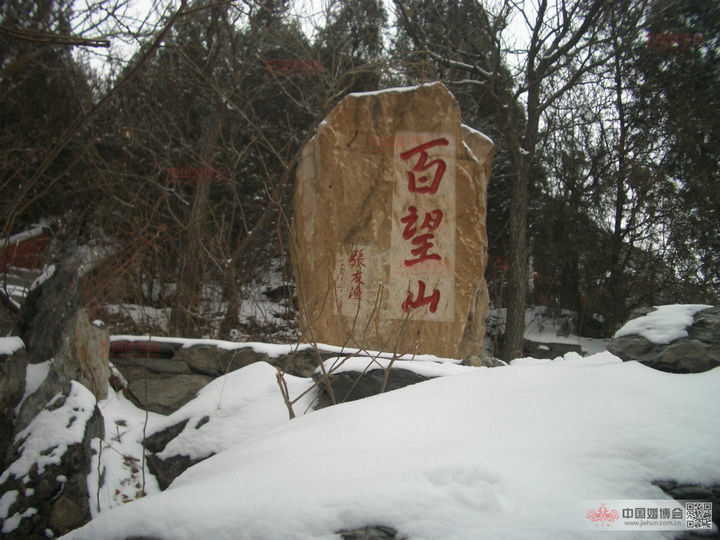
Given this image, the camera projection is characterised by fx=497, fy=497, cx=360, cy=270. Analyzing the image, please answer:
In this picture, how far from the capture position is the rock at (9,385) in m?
2.10

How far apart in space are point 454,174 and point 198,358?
8.77ft

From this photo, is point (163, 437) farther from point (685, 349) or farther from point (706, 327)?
point (706, 327)

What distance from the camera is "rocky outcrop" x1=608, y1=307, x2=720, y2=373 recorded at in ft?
5.32

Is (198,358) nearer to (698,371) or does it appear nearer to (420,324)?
(420,324)

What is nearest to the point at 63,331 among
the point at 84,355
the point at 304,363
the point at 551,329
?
the point at 84,355

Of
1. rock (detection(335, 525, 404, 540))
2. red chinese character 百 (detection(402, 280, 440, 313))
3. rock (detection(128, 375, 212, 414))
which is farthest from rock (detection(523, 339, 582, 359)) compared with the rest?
rock (detection(335, 525, 404, 540))

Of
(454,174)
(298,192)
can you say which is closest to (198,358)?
(298,192)

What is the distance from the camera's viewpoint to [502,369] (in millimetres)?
1697

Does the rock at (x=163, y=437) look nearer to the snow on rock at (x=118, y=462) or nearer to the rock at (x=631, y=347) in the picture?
the snow on rock at (x=118, y=462)

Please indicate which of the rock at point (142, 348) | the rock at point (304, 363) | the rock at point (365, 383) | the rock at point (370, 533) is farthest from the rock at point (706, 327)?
the rock at point (142, 348)

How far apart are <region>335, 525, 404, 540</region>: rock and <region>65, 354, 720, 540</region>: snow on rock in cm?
1

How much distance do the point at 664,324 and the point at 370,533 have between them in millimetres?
1530

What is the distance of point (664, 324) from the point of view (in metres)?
1.89

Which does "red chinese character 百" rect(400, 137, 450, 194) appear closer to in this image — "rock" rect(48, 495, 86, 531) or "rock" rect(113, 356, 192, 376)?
"rock" rect(113, 356, 192, 376)
